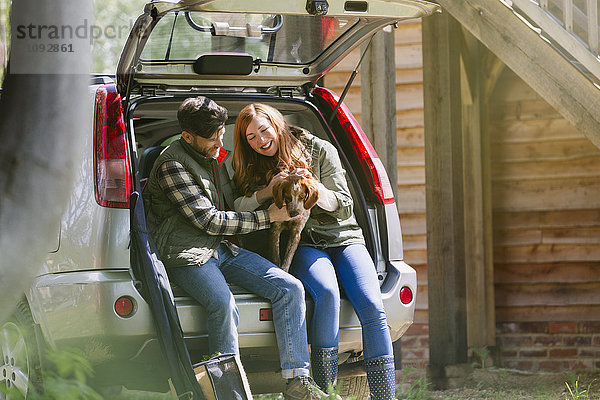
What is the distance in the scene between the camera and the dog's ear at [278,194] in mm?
3760

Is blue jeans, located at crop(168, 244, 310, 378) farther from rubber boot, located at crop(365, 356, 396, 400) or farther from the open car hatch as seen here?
the open car hatch

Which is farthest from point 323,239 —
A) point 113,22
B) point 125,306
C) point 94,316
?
point 113,22

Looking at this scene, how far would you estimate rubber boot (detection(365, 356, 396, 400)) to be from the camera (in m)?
3.68

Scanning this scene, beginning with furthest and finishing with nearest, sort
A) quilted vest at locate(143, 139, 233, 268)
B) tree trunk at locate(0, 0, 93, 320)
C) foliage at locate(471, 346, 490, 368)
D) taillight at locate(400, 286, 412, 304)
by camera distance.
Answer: foliage at locate(471, 346, 490, 368) < taillight at locate(400, 286, 412, 304) < quilted vest at locate(143, 139, 233, 268) < tree trunk at locate(0, 0, 93, 320)

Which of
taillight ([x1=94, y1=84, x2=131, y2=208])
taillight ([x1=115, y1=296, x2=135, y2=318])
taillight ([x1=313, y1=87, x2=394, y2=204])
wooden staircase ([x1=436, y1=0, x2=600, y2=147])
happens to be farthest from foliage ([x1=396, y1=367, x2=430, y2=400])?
taillight ([x1=94, y1=84, x2=131, y2=208])

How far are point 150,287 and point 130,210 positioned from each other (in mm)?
326

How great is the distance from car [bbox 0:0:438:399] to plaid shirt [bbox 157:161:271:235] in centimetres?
19

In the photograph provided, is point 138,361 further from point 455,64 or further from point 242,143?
point 455,64

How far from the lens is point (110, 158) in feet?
11.1

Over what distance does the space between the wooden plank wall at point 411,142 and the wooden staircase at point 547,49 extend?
2.42m

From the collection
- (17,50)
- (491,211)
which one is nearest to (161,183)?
(17,50)

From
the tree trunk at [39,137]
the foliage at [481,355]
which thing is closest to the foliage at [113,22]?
the foliage at [481,355]

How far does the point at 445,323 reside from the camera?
5.93 metres

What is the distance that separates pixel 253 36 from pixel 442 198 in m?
2.29
